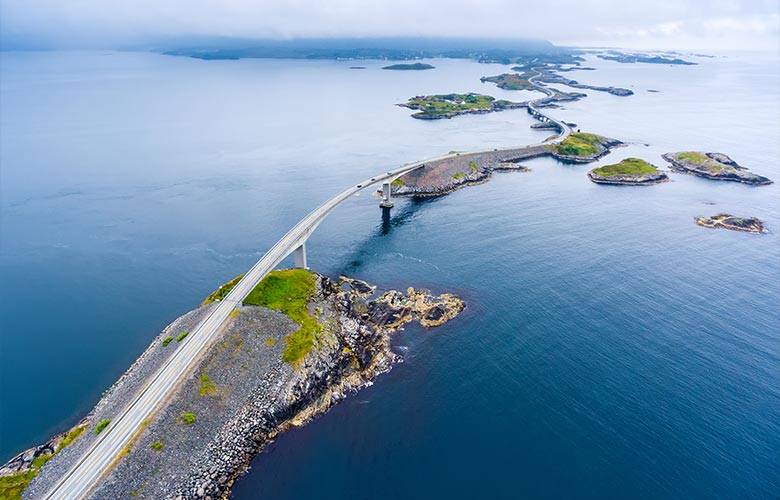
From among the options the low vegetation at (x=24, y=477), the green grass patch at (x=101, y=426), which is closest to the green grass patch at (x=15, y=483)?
Result: the low vegetation at (x=24, y=477)

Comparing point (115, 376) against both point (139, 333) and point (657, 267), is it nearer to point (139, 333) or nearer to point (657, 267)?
point (139, 333)

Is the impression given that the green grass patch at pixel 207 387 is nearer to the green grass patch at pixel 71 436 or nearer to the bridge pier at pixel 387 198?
the green grass patch at pixel 71 436

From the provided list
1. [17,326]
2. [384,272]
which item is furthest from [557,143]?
[17,326]

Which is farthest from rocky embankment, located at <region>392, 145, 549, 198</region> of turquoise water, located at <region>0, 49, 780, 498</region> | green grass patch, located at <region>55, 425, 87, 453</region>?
green grass patch, located at <region>55, 425, 87, 453</region>

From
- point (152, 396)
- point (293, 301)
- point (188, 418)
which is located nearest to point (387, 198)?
point (293, 301)

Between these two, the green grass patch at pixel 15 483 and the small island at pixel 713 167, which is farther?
the small island at pixel 713 167

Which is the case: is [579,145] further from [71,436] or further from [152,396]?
[71,436]
